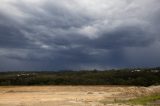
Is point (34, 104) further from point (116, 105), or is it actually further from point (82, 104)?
point (116, 105)

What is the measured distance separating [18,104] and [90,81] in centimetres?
6356

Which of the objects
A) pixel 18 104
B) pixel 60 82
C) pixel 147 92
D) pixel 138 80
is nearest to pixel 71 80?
pixel 60 82

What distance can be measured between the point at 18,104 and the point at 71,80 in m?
67.1

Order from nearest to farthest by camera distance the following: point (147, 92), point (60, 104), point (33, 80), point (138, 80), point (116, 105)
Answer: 1. point (116, 105)
2. point (60, 104)
3. point (147, 92)
4. point (138, 80)
5. point (33, 80)

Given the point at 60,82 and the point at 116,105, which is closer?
the point at 116,105

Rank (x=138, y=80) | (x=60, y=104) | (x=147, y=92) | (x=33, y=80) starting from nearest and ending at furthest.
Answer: (x=60, y=104) < (x=147, y=92) < (x=138, y=80) < (x=33, y=80)

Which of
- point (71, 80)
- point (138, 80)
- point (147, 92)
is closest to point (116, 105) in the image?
point (147, 92)

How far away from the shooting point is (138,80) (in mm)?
105062

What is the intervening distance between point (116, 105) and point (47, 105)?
7997 mm

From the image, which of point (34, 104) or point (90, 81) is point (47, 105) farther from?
point (90, 81)

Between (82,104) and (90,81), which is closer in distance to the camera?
(82,104)

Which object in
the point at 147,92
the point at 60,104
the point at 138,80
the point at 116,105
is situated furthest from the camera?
the point at 138,80

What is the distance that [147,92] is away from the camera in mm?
61531

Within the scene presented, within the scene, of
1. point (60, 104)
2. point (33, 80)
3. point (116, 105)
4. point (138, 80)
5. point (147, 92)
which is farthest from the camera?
point (33, 80)
